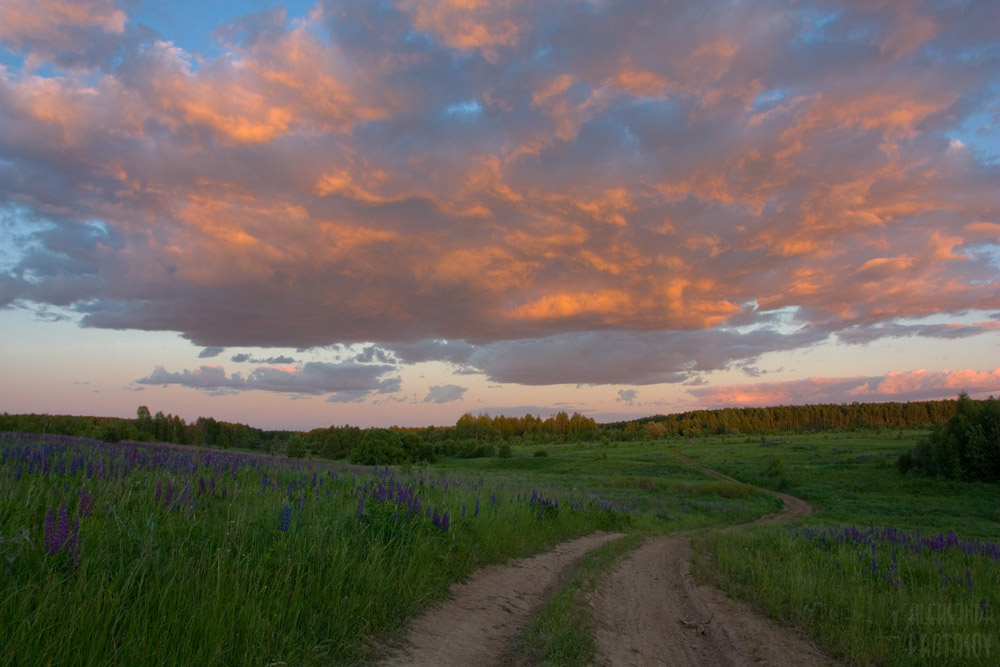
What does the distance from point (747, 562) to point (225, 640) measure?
398 inches

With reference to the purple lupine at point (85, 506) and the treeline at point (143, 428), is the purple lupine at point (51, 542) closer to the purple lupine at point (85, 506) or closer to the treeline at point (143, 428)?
the purple lupine at point (85, 506)

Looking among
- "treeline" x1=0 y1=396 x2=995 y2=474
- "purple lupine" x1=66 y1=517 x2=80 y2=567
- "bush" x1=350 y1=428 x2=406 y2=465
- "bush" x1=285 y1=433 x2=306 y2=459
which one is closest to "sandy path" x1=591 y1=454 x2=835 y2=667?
"purple lupine" x1=66 y1=517 x2=80 y2=567

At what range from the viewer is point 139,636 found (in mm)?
3553

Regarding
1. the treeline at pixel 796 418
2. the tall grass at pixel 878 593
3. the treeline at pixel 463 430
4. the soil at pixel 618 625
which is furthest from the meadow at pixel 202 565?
the treeline at pixel 796 418

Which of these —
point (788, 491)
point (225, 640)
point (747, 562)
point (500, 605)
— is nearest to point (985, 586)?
point (747, 562)

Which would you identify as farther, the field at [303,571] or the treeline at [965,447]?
the treeline at [965,447]

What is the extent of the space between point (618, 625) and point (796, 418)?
178m

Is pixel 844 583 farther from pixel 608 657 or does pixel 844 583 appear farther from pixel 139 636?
pixel 139 636

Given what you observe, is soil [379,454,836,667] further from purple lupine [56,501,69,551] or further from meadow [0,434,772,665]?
purple lupine [56,501,69,551]

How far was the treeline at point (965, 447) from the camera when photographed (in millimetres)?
37650

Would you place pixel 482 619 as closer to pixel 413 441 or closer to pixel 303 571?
pixel 303 571

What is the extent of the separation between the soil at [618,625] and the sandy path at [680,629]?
1 centimetres

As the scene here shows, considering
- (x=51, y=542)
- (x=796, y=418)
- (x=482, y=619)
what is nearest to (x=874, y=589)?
(x=482, y=619)

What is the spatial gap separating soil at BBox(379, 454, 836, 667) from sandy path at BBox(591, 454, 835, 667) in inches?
0.6
